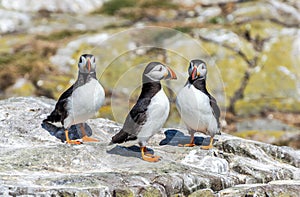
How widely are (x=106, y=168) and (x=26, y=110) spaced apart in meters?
2.77

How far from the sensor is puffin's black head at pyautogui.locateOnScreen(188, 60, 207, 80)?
9.09 metres

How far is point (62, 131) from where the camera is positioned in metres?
10.1

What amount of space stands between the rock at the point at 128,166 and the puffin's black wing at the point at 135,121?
33 cm

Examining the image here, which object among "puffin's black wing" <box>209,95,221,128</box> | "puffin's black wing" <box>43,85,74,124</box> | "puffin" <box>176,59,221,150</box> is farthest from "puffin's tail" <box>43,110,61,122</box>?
"puffin's black wing" <box>209,95,221,128</box>

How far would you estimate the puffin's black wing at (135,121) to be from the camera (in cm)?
845

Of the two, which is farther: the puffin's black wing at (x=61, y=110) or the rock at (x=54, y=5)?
the rock at (x=54, y=5)

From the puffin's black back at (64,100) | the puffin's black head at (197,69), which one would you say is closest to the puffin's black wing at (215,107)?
the puffin's black head at (197,69)

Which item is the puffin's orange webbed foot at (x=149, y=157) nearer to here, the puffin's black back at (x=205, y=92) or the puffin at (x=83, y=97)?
the puffin at (x=83, y=97)

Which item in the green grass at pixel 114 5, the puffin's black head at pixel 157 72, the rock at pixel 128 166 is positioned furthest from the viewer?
the green grass at pixel 114 5

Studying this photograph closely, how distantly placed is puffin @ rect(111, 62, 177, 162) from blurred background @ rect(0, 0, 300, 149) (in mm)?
4777

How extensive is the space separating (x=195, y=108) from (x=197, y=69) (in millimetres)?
565

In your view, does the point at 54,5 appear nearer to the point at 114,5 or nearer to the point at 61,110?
the point at 114,5

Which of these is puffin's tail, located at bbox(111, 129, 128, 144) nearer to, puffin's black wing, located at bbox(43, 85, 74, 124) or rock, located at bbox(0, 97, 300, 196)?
rock, located at bbox(0, 97, 300, 196)

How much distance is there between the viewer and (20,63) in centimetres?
1952
